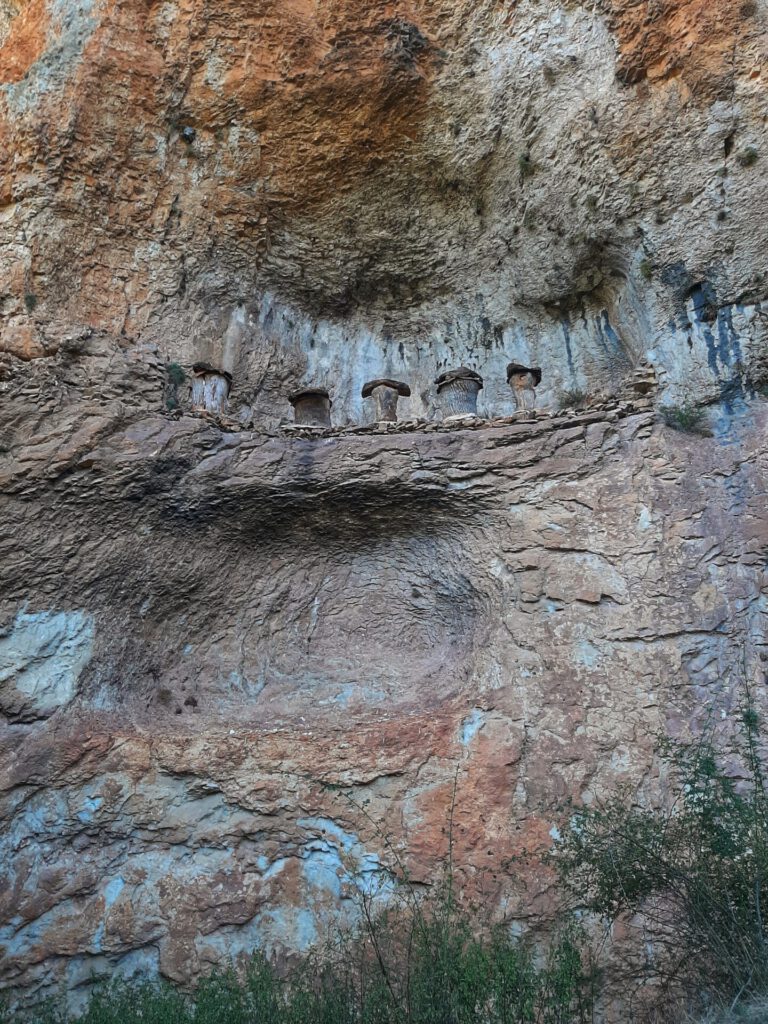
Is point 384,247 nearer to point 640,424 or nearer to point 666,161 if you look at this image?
point 666,161

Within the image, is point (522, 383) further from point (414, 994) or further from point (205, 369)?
point (414, 994)

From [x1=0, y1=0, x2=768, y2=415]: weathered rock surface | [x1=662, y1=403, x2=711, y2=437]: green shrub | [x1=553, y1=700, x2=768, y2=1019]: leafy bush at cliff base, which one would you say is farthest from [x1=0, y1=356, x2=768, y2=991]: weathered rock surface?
[x1=0, y1=0, x2=768, y2=415]: weathered rock surface

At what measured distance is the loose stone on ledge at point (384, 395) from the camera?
→ 330 inches

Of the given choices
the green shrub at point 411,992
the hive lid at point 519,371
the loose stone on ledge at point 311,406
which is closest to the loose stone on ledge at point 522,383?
the hive lid at point 519,371

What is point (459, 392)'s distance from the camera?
8.35 metres

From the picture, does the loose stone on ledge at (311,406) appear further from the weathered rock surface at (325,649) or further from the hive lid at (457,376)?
the hive lid at (457,376)

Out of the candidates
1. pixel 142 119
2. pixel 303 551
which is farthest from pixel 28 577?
pixel 142 119

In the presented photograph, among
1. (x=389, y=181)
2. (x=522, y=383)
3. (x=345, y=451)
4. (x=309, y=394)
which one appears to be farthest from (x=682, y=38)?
(x=345, y=451)

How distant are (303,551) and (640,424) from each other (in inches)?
130

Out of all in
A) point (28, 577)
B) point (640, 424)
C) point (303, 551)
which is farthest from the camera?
point (303, 551)

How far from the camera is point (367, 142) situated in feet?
29.1

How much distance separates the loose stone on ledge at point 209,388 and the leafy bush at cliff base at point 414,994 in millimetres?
5186

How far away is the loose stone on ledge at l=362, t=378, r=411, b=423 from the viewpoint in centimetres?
839

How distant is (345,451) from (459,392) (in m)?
1.74
